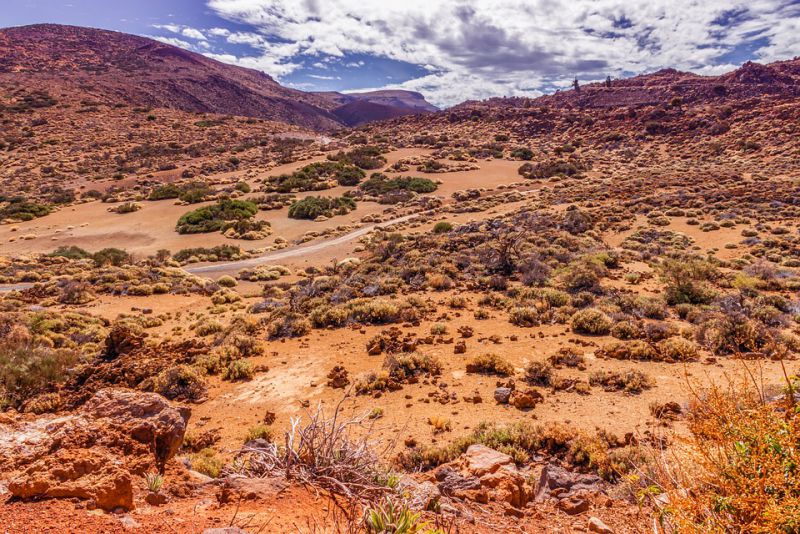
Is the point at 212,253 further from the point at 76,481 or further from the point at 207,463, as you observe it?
the point at 76,481

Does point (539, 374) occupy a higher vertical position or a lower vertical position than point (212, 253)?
lower

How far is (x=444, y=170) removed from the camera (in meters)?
46.1

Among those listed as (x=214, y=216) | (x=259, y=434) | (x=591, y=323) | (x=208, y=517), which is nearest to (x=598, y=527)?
(x=208, y=517)

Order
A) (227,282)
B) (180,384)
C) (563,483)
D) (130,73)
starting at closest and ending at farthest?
(563,483), (180,384), (227,282), (130,73)

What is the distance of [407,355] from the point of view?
8750 millimetres

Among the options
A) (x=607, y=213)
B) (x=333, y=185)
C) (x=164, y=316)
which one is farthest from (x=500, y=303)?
(x=333, y=185)

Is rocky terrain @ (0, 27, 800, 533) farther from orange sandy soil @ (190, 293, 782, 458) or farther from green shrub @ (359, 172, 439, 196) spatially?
green shrub @ (359, 172, 439, 196)

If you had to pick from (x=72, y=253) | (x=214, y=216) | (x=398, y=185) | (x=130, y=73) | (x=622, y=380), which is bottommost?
(x=622, y=380)

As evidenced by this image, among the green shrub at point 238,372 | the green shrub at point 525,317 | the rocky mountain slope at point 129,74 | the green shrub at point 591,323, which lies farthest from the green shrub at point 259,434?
the rocky mountain slope at point 129,74

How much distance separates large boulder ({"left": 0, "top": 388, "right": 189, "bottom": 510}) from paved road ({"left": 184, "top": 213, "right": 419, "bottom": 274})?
19.1 m

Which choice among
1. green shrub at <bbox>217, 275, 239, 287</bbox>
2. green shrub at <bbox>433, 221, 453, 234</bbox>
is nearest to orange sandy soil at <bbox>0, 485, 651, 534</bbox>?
green shrub at <bbox>217, 275, 239, 287</bbox>

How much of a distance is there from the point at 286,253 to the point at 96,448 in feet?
72.5

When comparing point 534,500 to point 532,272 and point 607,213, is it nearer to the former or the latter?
point 532,272

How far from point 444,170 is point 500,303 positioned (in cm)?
3636
